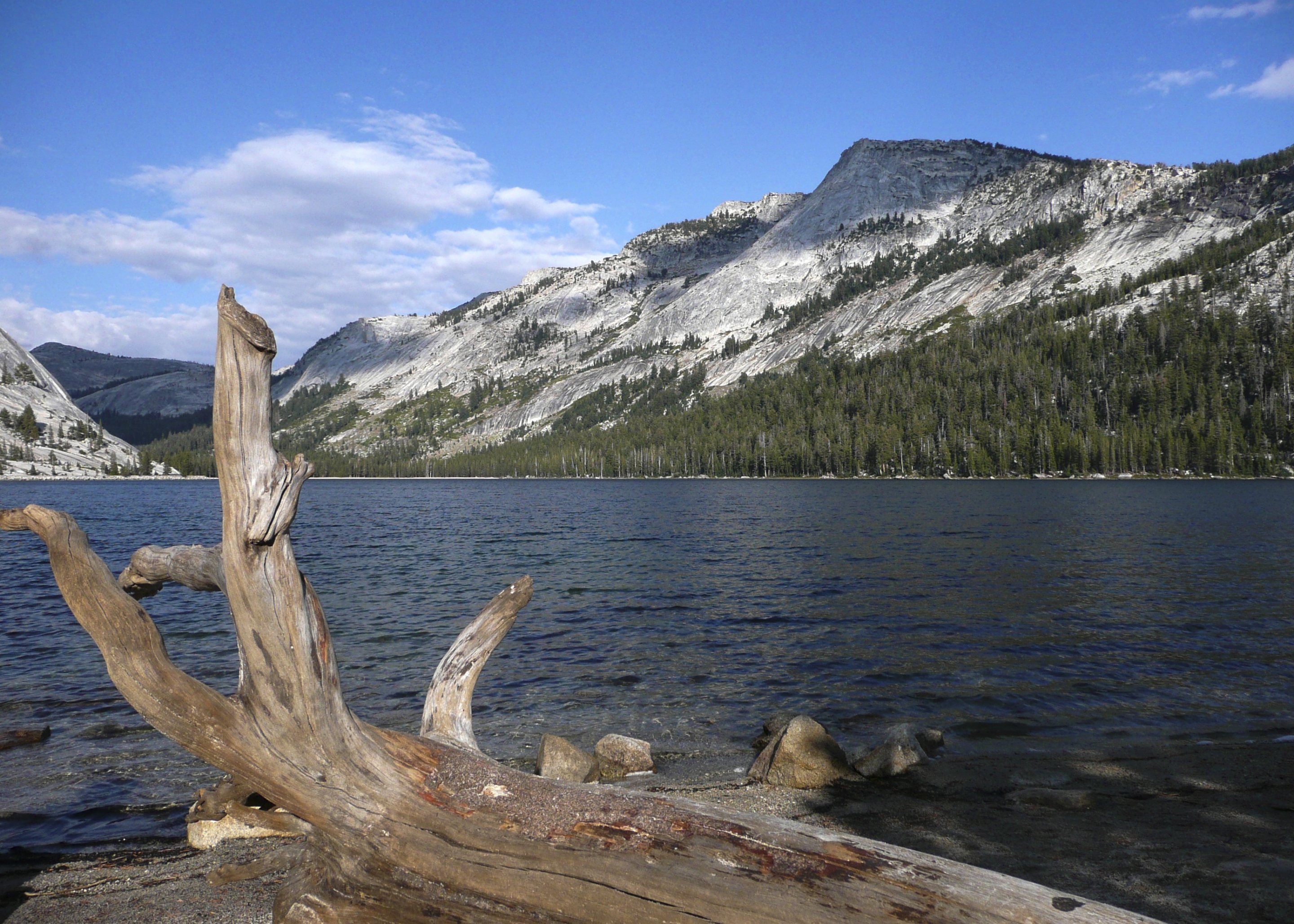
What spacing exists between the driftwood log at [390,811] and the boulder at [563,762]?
661 centimetres

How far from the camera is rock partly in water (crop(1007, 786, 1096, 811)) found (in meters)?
11.2

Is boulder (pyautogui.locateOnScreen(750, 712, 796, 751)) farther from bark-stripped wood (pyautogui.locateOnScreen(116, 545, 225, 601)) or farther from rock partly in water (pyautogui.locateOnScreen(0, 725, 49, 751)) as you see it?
rock partly in water (pyautogui.locateOnScreen(0, 725, 49, 751))

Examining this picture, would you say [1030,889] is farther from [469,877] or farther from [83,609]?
[83,609]

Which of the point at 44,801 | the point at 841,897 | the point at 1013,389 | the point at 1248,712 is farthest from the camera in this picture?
the point at 1013,389

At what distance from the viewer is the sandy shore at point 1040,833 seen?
8336 millimetres

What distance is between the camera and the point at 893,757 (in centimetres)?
1286

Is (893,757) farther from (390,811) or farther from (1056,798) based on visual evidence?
(390,811)

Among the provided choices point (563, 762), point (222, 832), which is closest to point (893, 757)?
point (563, 762)

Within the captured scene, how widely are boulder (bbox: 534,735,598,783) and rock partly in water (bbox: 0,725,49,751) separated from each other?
10.7 metres

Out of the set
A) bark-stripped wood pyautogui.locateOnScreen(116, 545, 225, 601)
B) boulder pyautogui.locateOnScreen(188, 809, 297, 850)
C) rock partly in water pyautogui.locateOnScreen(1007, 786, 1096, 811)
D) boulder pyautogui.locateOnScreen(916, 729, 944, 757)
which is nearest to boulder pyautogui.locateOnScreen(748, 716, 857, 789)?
boulder pyautogui.locateOnScreen(916, 729, 944, 757)

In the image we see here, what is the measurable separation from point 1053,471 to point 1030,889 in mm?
169181

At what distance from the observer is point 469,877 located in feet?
17.6

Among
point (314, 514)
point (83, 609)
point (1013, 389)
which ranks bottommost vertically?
point (314, 514)

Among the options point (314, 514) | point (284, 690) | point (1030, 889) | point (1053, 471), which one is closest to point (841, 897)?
point (1030, 889)
